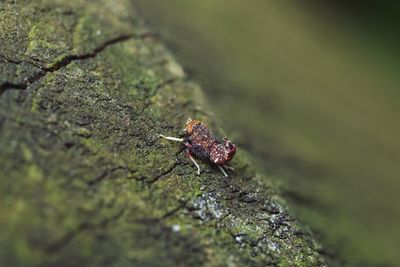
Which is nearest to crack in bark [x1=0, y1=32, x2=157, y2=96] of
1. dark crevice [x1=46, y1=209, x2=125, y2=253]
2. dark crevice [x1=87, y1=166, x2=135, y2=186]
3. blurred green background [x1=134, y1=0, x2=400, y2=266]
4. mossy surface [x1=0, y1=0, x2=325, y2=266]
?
mossy surface [x1=0, y1=0, x2=325, y2=266]

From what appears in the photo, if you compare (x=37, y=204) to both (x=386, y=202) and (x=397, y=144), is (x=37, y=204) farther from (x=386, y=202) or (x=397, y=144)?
(x=397, y=144)

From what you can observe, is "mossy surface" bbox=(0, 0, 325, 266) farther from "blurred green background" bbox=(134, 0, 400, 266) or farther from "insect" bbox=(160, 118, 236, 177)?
"blurred green background" bbox=(134, 0, 400, 266)

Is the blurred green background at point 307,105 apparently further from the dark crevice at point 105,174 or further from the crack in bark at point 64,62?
the dark crevice at point 105,174

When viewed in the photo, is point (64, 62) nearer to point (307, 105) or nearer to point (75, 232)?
Result: point (75, 232)

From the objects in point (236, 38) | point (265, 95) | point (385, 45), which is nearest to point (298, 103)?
point (265, 95)

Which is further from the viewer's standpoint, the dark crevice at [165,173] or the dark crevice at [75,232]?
the dark crevice at [165,173]

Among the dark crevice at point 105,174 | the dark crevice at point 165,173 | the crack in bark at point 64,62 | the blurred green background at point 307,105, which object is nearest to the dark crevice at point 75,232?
the dark crevice at point 105,174
